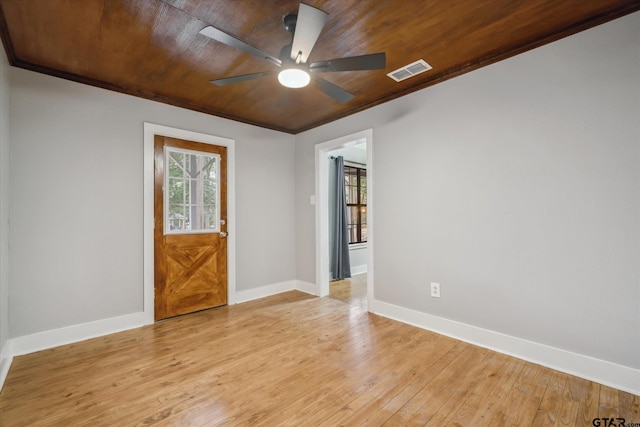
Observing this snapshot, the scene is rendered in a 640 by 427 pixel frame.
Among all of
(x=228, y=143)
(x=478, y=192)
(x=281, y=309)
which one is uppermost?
(x=228, y=143)

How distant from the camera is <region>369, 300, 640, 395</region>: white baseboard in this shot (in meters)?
1.86

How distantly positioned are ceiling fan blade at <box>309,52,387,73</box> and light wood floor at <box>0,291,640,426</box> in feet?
7.20

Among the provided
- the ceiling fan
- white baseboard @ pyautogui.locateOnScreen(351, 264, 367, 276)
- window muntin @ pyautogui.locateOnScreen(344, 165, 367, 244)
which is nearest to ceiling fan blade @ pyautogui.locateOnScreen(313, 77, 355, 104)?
the ceiling fan

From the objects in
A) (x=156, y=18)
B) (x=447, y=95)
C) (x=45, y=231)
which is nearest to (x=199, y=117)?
(x=156, y=18)

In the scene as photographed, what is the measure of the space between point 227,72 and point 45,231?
2.17 meters

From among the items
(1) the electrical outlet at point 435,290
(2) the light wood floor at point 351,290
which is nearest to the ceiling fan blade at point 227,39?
(1) the electrical outlet at point 435,290

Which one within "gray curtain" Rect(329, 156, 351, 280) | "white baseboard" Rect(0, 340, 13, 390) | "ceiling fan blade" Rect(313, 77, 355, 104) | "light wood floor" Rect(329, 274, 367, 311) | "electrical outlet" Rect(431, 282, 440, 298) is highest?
"ceiling fan blade" Rect(313, 77, 355, 104)

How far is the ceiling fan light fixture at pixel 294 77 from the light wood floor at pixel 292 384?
2196mm

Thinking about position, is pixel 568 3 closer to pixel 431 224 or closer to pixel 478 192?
pixel 478 192

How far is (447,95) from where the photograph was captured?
2723mm

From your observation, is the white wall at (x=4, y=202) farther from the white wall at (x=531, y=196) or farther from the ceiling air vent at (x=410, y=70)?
the white wall at (x=531, y=196)

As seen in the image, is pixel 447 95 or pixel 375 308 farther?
pixel 375 308

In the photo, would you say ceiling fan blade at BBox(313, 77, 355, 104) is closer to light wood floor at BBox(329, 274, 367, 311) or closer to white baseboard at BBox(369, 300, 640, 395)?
white baseboard at BBox(369, 300, 640, 395)

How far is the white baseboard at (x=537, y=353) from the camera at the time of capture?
6.10 ft
